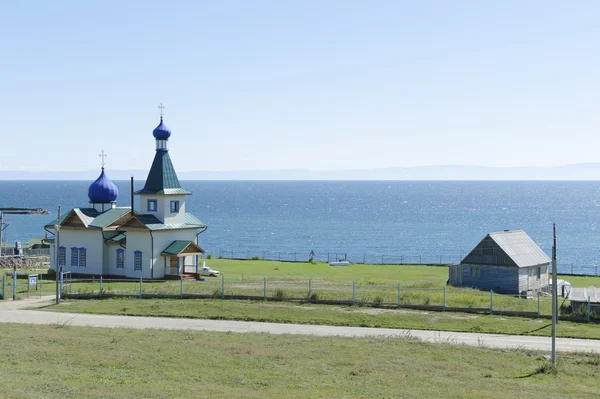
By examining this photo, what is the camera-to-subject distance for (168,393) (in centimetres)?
1781

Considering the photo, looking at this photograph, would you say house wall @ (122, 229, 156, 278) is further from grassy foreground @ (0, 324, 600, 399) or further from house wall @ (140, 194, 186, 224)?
grassy foreground @ (0, 324, 600, 399)

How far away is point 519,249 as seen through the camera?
1871 inches

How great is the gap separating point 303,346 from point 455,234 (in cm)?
11498

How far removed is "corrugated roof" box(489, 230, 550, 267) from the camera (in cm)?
4633

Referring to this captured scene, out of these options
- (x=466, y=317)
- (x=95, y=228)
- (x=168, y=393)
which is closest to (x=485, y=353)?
(x=466, y=317)

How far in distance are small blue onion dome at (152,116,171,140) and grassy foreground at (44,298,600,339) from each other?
1676 centimetres

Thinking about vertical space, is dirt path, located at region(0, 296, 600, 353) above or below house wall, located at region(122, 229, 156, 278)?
below

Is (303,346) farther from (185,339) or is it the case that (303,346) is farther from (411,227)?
(411,227)

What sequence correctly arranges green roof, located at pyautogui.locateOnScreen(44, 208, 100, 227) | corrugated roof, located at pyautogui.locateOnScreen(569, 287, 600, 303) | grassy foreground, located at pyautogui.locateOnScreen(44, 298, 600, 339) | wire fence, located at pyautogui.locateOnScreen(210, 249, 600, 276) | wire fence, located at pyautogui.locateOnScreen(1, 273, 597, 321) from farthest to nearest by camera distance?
1. wire fence, located at pyautogui.locateOnScreen(210, 249, 600, 276)
2. green roof, located at pyautogui.locateOnScreen(44, 208, 100, 227)
3. wire fence, located at pyautogui.locateOnScreen(1, 273, 597, 321)
4. corrugated roof, located at pyautogui.locateOnScreen(569, 287, 600, 303)
5. grassy foreground, located at pyautogui.locateOnScreen(44, 298, 600, 339)

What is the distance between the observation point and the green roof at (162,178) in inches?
1982

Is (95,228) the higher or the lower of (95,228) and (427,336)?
the higher

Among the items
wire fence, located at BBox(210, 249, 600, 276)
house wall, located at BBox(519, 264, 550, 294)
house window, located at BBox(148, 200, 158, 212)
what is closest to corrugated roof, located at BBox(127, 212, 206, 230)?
house window, located at BBox(148, 200, 158, 212)

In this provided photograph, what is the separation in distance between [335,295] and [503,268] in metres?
14.3

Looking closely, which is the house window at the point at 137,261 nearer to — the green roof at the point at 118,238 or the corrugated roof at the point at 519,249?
the green roof at the point at 118,238
